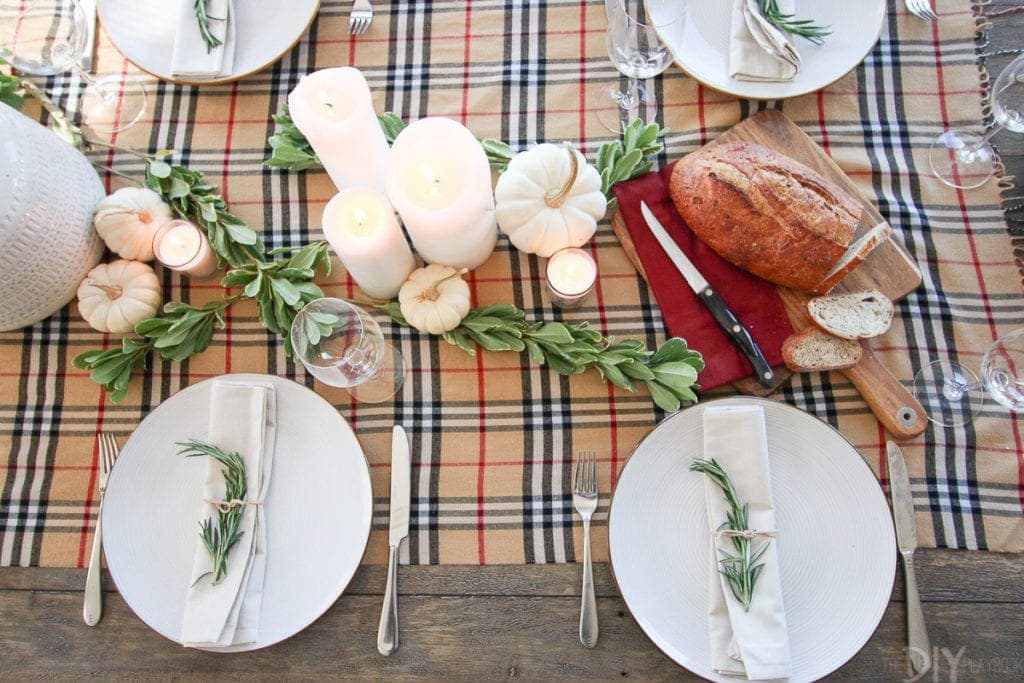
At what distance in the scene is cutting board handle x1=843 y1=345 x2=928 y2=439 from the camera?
1.04 metres

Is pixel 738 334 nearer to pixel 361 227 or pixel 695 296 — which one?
pixel 695 296

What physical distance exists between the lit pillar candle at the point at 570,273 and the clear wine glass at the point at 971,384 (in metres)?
0.53

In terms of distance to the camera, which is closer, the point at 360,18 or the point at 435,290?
the point at 435,290

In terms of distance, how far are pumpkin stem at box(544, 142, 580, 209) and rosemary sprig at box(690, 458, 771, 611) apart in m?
0.41

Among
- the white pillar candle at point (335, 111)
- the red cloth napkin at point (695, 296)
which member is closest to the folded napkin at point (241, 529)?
the white pillar candle at point (335, 111)

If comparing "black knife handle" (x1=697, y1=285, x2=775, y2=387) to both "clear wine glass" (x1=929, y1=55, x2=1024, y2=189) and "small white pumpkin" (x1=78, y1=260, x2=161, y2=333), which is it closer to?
"clear wine glass" (x1=929, y1=55, x2=1024, y2=189)

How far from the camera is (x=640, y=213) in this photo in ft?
3.66

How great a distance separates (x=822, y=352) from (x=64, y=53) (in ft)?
4.25

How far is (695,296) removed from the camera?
42.9 inches

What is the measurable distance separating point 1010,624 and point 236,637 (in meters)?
1.10

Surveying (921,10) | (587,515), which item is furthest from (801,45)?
(587,515)

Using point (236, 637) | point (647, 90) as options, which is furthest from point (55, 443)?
point (647, 90)

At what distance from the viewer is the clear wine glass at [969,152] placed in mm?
1107

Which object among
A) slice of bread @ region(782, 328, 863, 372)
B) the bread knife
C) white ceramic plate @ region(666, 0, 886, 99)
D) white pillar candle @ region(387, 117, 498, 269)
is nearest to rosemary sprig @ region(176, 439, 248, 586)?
white pillar candle @ region(387, 117, 498, 269)
